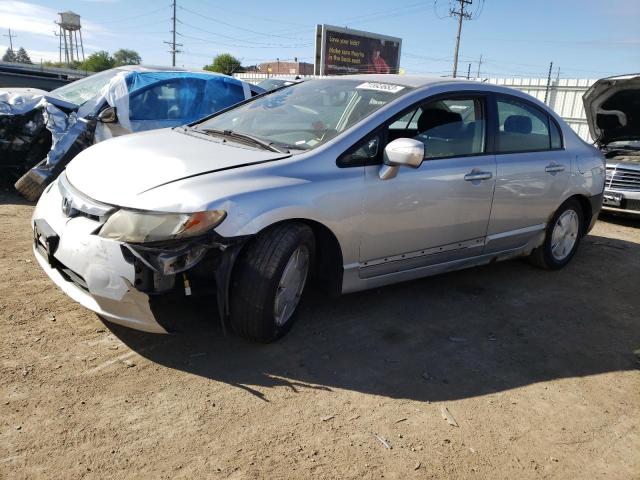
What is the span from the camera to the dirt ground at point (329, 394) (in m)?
2.38

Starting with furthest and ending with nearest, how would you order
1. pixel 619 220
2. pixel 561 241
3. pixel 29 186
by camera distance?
pixel 619 220
pixel 29 186
pixel 561 241

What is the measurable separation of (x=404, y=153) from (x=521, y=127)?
6.04ft

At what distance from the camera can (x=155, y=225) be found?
107 inches

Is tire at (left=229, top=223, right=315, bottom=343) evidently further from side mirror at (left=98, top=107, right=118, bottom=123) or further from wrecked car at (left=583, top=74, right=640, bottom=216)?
wrecked car at (left=583, top=74, right=640, bottom=216)

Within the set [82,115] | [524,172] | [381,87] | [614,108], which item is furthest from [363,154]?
[614,108]

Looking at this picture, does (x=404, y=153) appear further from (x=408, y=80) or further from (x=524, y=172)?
(x=524, y=172)

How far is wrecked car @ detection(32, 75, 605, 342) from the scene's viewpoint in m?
2.78

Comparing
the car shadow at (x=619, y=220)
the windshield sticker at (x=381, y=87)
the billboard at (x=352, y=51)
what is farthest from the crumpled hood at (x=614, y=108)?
the billboard at (x=352, y=51)

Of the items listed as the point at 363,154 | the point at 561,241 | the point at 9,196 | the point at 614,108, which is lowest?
the point at 9,196

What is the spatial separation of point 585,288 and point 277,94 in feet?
10.7

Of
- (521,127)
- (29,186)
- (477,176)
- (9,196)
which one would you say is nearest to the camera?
(477,176)

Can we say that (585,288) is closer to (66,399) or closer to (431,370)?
(431,370)

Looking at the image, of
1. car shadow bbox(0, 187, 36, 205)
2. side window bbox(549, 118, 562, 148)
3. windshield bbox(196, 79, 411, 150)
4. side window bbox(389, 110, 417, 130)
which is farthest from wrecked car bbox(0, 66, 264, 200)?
side window bbox(549, 118, 562, 148)

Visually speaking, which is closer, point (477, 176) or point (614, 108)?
point (477, 176)
